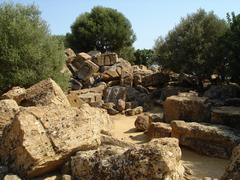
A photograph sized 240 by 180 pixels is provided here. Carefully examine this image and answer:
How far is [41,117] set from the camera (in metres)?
7.52

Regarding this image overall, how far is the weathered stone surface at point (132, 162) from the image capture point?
247 inches

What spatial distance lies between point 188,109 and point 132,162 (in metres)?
6.38

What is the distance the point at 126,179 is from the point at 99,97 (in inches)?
443

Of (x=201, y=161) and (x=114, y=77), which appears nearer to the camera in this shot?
(x=201, y=161)

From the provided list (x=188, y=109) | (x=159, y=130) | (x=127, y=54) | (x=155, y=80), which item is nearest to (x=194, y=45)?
(x=155, y=80)

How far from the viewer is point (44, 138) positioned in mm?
7262

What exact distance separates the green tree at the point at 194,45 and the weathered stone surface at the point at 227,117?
7.42 meters

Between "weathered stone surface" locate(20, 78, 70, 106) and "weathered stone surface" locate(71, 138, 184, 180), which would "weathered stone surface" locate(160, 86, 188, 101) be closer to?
"weathered stone surface" locate(20, 78, 70, 106)

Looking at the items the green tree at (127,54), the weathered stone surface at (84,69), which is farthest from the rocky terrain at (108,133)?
the green tree at (127,54)

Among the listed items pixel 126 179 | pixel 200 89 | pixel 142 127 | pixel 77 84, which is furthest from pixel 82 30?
pixel 126 179

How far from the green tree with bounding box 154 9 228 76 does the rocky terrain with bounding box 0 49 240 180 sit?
4.18ft

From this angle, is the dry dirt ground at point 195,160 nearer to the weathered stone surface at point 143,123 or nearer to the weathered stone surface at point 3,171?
the weathered stone surface at point 143,123

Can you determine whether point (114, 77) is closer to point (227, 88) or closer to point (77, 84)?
point (77, 84)

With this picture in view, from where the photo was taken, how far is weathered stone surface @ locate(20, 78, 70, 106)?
1045cm
